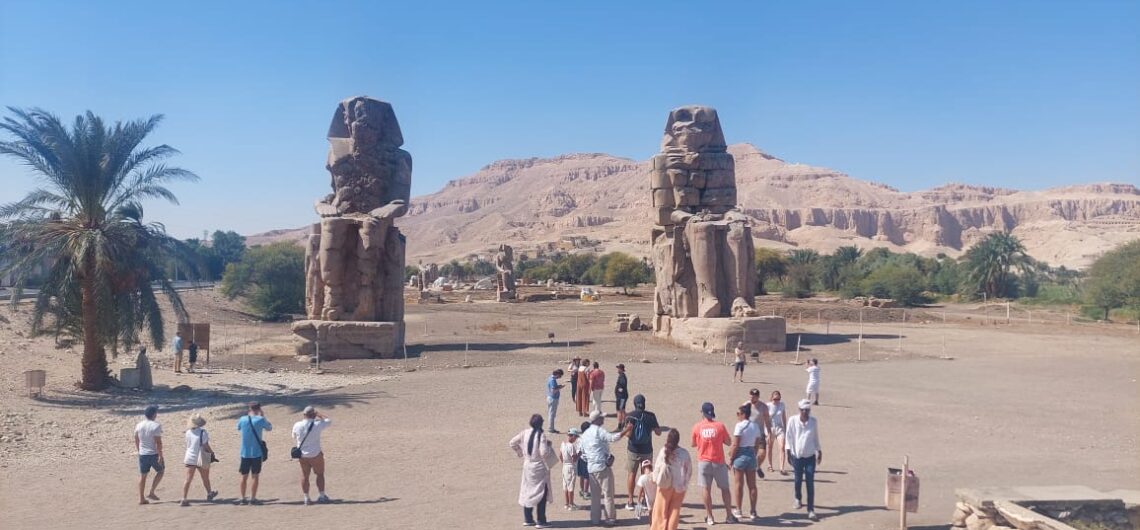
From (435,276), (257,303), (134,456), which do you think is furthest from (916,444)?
(435,276)

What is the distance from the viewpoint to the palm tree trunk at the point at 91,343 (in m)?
15.1

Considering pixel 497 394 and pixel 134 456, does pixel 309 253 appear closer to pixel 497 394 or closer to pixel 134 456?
pixel 497 394

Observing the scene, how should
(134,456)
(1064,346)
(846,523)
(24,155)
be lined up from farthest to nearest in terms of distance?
1. (1064,346)
2. (24,155)
3. (134,456)
4. (846,523)

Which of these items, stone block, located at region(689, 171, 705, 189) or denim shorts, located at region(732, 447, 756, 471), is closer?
denim shorts, located at region(732, 447, 756, 471)

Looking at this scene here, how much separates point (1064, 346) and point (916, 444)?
52.7 ft

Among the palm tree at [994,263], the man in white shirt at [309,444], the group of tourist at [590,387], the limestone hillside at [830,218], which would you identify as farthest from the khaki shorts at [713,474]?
the limestone hillside at [830,218]

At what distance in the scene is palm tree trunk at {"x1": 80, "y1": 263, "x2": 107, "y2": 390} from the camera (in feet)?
49.6

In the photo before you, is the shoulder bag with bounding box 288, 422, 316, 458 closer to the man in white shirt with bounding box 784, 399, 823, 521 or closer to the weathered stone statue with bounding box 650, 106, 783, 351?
the man in white shirt with bounding box 784, 399, 823, 521

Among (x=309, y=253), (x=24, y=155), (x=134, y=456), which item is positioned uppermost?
(x=24, y=155)

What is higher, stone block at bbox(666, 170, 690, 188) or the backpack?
stone block at bbox(666, 170, 690, 188)

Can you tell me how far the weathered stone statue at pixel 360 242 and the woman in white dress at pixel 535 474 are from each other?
511 inches

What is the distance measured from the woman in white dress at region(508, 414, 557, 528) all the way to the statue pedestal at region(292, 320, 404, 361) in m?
12.9

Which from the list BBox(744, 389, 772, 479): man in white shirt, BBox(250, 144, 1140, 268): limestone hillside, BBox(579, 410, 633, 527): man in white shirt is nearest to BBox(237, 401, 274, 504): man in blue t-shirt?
BBox(579, 410, 633, 527): man in white shirt

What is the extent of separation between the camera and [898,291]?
45.5 meters
